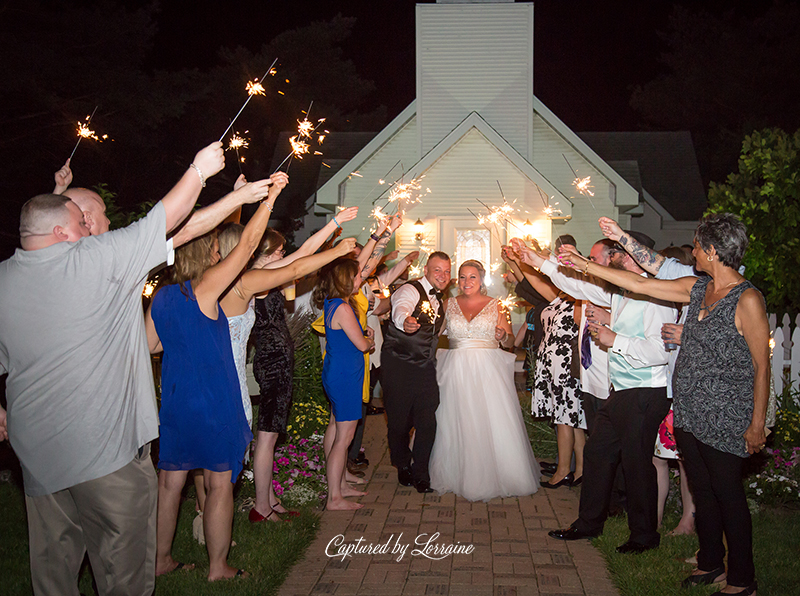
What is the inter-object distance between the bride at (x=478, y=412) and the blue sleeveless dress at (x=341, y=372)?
3.64 feet

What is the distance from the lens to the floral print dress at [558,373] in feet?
21.9

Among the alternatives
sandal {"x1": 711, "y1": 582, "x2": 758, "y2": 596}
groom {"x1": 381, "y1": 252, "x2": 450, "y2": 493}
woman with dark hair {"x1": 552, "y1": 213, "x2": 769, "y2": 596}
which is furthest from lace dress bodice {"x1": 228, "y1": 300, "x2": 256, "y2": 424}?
sandal {"x1": 711, "y1": 582, "x2": 758, "y2": 596}

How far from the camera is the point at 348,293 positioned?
618cm

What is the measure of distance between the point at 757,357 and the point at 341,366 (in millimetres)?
3434

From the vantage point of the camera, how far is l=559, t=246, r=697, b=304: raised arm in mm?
4496

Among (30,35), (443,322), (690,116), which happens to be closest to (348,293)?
(443,322)

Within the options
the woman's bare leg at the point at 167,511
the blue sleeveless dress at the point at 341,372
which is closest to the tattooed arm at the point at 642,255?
the blue sleeveless dress at the point at 341,372

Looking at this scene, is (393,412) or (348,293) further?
(393,412)

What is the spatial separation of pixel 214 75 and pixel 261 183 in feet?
97.6

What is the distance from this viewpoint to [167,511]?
14.8 feet

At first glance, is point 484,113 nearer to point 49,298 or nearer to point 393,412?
point 393,412

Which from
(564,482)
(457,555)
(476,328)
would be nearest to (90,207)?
(457,555)

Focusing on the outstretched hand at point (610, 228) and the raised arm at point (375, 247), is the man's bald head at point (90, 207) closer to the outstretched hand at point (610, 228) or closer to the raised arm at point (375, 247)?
the raised arm at point (375, 247)

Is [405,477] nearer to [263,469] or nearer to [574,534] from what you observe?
[263,469]
